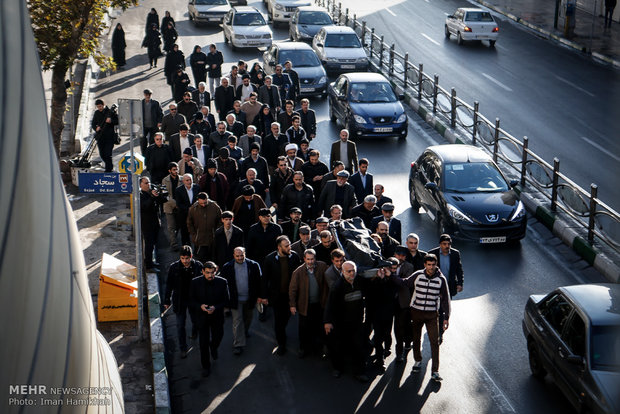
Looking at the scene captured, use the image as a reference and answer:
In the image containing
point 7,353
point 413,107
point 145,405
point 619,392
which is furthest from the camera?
point 413,107

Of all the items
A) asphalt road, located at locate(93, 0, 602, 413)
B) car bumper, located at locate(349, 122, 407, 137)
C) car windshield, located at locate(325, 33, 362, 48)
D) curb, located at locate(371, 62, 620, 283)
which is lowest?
asphalt road, located at locate(93, 0, 602, 413)

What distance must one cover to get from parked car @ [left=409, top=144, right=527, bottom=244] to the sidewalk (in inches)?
724

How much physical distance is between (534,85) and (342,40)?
6661mm

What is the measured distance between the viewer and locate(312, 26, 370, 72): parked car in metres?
28.0

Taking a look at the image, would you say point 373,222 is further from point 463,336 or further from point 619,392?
point 619,392

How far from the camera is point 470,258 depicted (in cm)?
1438

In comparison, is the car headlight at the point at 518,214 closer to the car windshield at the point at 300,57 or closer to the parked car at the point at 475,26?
the car windshield at the point at 300,57

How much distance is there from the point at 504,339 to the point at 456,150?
5.48 metres

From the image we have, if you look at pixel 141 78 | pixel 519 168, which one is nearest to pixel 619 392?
pixel 519 168

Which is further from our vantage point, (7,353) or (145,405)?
(145,405)

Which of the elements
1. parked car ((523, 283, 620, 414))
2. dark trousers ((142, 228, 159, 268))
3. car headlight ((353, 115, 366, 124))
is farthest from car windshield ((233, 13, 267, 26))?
parked car ((523, 283, 620, 414))

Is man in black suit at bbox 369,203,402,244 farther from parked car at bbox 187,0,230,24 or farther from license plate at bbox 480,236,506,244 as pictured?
parked car at bbox 187,0,230,24

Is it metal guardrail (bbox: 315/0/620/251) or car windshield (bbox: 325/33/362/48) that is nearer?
metal guardrail (bbox: 315/0/620/251)
